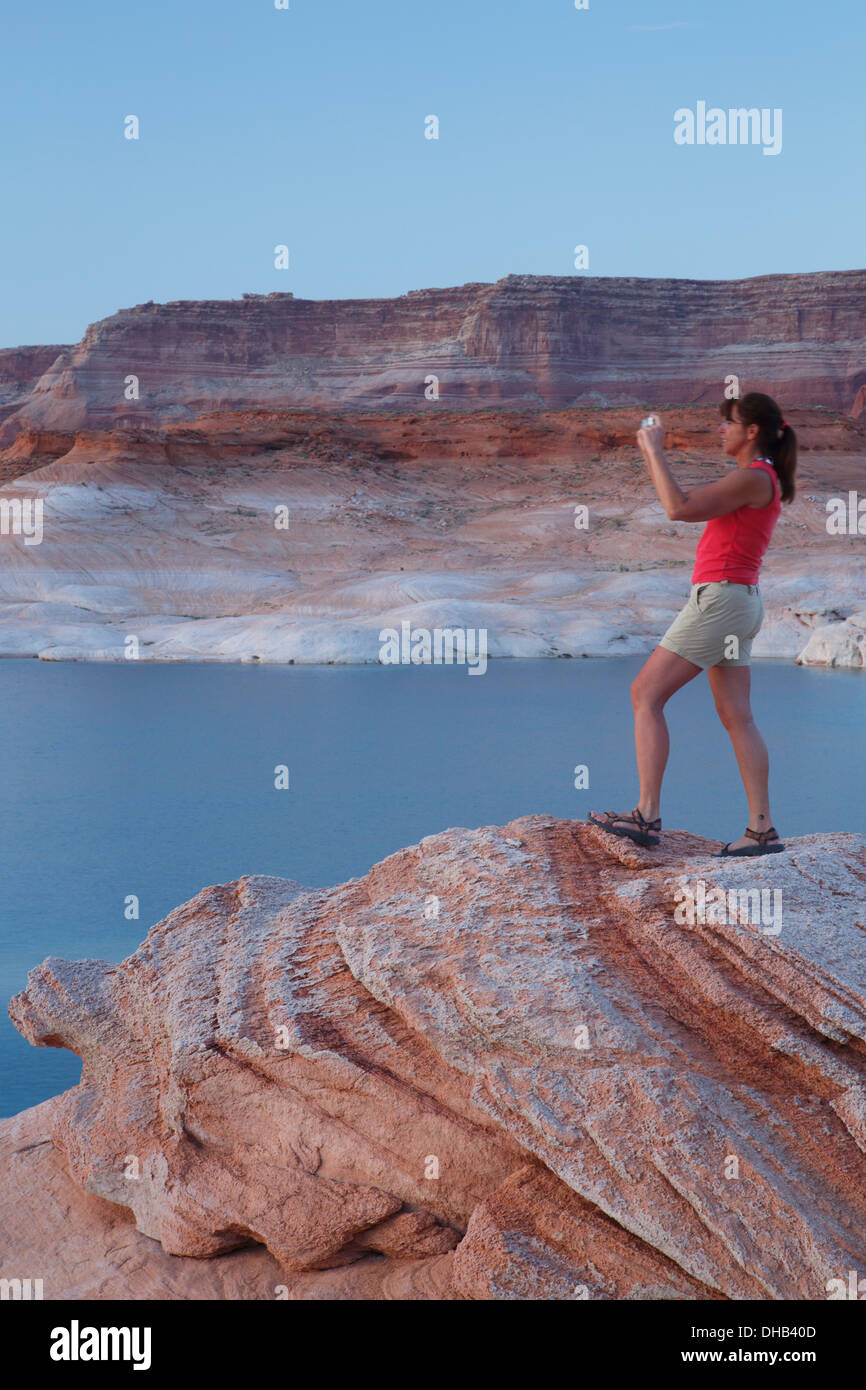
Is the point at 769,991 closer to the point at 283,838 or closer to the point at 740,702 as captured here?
the point at 740,702

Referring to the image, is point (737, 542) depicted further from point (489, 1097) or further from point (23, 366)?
point (23, 366)

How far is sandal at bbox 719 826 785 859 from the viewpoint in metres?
3.92

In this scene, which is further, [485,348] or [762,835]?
[485,348]

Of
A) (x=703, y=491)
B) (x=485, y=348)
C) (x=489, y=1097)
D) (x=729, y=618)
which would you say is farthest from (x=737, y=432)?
(x=485, y=348)

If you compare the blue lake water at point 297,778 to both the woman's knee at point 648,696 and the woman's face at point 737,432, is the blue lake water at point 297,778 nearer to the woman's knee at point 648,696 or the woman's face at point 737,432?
the woman's knee at point 648,696

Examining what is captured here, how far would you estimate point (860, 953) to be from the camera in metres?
3.06

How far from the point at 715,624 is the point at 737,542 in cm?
29

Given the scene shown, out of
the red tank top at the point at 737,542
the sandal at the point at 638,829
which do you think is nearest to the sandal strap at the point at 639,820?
the sandal at the point at 638,829

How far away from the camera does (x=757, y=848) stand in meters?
3.93

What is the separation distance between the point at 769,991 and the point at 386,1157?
3.63 feet

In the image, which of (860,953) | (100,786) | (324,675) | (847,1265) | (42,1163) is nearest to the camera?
(847,1265)

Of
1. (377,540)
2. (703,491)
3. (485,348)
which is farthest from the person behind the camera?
(485,348)

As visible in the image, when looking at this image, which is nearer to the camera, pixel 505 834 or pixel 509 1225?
pixel 509 1225
